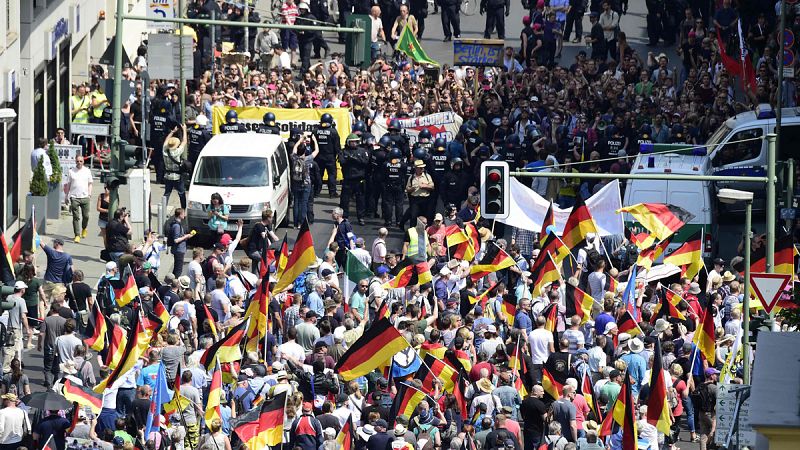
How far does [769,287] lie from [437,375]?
14.1 feet

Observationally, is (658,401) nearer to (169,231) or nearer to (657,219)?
(657,219)

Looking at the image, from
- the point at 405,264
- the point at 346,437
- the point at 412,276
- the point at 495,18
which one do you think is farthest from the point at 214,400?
the point at 495,18

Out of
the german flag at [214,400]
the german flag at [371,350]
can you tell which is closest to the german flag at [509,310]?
the german flag at [371,350]

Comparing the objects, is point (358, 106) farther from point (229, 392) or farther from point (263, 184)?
point (229, 392)

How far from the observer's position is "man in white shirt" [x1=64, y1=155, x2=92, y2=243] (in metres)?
36.2

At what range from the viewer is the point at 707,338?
26.5 meters

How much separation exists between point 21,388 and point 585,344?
764cm

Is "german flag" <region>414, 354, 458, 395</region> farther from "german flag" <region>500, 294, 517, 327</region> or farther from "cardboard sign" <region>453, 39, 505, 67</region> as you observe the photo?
"cardboard sign" <region>453, 39, 505, 67</region>

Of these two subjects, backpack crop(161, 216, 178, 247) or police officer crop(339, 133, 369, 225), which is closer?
backpack crop(161, 216, 178, 247)

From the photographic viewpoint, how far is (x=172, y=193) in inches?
1594

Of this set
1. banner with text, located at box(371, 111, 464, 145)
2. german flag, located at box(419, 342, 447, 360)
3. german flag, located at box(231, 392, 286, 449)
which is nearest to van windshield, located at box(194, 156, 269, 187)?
banner with text, located at box(371, 111, 464, 145)

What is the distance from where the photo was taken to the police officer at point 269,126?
129 ft

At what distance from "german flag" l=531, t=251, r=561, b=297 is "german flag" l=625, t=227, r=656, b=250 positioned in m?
2.56

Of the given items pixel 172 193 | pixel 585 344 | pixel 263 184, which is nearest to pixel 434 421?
pixel 585 344
